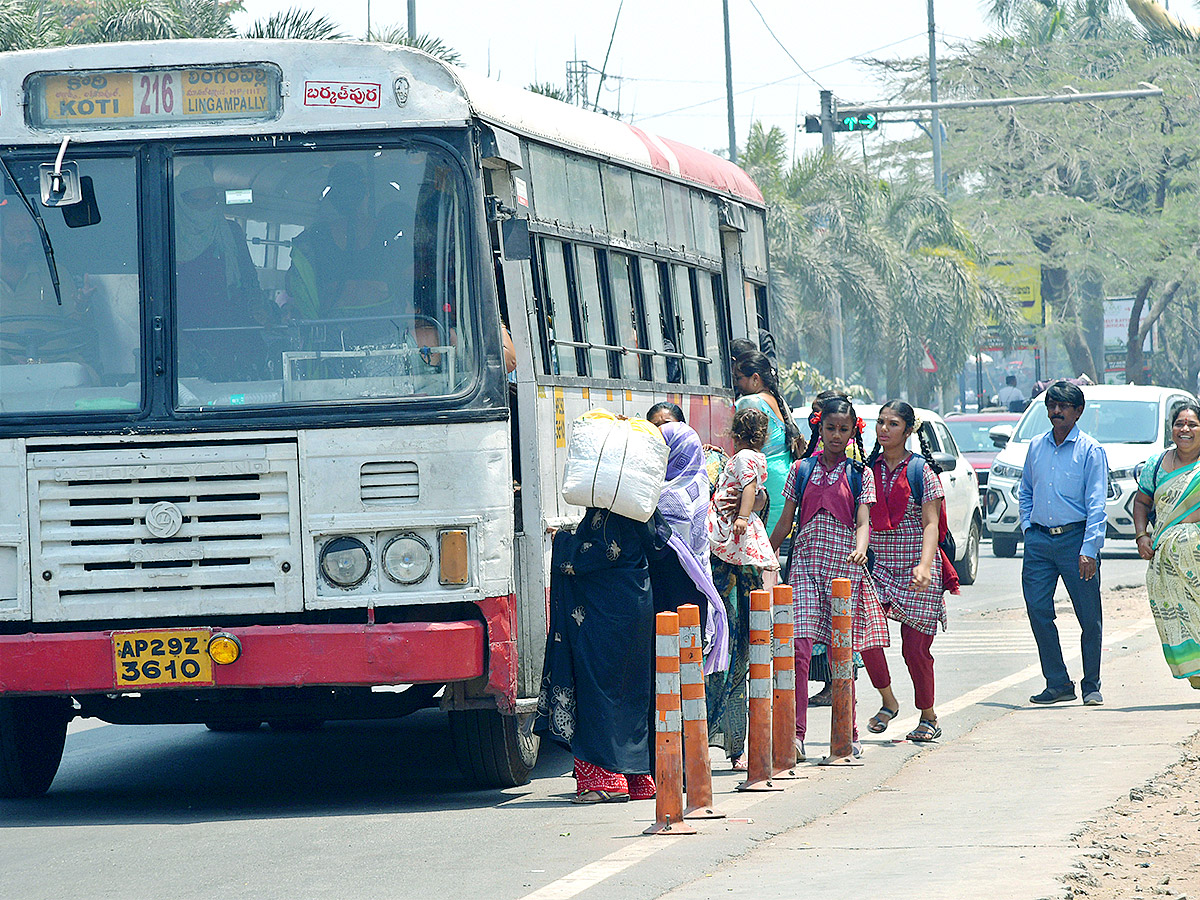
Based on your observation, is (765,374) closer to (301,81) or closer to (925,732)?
(925,732)

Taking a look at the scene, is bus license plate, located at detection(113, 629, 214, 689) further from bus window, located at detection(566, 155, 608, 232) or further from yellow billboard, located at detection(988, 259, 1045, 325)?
yellow billboard, located at detection(988, 259, 1045, 325)

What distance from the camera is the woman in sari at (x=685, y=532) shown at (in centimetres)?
823

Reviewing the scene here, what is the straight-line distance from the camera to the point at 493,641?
25.7ft

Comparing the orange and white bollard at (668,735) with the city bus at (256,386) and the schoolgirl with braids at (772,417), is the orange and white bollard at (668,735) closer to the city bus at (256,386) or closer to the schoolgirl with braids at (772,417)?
the city bus at (256,386)

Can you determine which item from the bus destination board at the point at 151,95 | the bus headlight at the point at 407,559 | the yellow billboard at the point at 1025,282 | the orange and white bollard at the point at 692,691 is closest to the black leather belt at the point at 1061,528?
the orange and white bollard at the point at 692,691

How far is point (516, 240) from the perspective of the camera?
811 cm

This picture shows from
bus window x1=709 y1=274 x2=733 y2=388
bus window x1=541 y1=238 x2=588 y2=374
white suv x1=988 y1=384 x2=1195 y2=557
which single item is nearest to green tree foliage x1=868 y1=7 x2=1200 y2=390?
white suv x1=988 y1=384 x2=1195 y2=557

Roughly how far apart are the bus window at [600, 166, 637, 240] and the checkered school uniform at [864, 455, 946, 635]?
72.7 inches

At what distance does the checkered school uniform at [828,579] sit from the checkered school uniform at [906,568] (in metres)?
0.21

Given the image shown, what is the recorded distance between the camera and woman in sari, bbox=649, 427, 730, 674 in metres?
8.23

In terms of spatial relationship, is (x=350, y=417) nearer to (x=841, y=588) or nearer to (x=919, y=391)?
(x=841, y=588)

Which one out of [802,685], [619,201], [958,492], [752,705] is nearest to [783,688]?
[752,705]

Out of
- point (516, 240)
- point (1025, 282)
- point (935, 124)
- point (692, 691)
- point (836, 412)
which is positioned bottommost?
point (692, 691)

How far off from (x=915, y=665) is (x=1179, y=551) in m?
1.58
